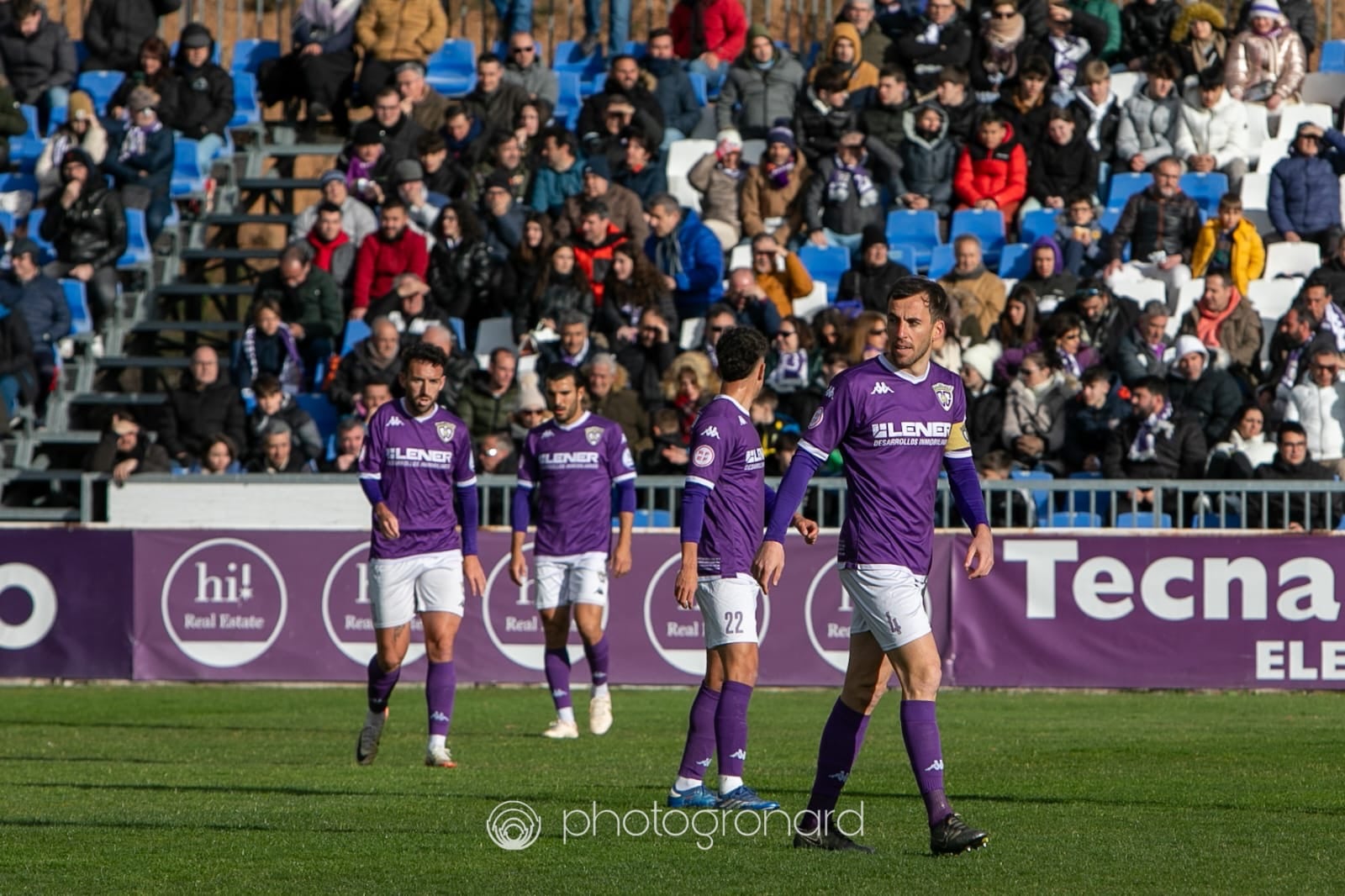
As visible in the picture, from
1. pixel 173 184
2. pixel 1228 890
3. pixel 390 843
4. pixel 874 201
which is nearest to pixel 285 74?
pixel 173 184

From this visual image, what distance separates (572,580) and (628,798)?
4128 millimetres

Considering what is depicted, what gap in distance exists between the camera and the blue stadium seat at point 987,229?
2203 centimetres

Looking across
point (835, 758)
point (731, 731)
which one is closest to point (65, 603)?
point (731, 731)

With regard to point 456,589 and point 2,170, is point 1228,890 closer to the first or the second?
point 456,589

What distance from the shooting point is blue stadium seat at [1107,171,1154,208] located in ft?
72.9

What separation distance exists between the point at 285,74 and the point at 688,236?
287 inches

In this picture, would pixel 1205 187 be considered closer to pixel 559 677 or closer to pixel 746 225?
pixel 746 225

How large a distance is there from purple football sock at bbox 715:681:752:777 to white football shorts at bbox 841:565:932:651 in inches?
63.4

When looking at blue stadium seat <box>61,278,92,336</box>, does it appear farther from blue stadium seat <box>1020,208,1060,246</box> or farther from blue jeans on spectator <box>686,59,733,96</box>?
blue stadium seat <box>1020,208,1060,246</box>

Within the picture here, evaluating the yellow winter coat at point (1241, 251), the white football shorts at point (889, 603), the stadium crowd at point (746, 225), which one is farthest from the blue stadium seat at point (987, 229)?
the white football shorts at point (889, 603)

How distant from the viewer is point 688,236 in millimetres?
21688

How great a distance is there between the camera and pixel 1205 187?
22172 millimetres

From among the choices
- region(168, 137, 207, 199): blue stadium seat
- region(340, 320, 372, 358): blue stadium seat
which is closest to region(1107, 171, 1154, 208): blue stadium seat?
region(340, 320, 372, 358): blue stadium seat

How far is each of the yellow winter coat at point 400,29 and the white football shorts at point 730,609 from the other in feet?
55.2
